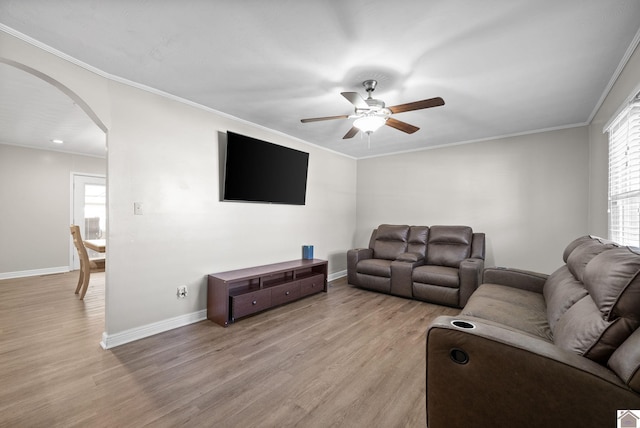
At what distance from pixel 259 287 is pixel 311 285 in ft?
2.75

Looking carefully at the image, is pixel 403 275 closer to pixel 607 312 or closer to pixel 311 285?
pixel 311 285

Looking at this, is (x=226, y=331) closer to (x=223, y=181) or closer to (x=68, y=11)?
(x=223, y=181)

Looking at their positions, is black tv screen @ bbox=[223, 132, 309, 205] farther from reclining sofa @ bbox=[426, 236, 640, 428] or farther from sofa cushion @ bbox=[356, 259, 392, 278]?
reclining sofa @ bbox=[426, 236, 640, 428]

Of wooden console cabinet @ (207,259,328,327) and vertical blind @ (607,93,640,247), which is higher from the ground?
vertical blind @ (607,93,640,247)

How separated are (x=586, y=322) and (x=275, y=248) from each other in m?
3.40

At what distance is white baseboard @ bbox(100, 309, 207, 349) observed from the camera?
244 centimetres

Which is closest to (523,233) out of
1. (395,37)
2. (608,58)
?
(608,58)

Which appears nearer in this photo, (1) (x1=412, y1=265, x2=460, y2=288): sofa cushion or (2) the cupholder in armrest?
(2) the cupholder in armrest

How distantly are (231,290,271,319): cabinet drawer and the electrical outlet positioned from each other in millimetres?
522

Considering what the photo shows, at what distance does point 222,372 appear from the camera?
206 cm

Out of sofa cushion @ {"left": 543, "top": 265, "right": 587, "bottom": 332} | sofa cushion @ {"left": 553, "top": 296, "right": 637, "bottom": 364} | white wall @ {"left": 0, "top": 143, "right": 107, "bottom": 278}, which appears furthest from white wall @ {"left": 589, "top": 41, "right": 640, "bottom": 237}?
white wall @ {"left": 0, "top": 143, "right": 107, "bottom": 278}

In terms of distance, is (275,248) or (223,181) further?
(275,248)

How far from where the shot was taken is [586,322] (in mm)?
1225

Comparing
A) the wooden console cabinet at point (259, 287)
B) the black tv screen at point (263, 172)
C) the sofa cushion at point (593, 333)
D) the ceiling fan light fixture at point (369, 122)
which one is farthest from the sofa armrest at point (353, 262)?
the sofa cushion at point (593, 333)
